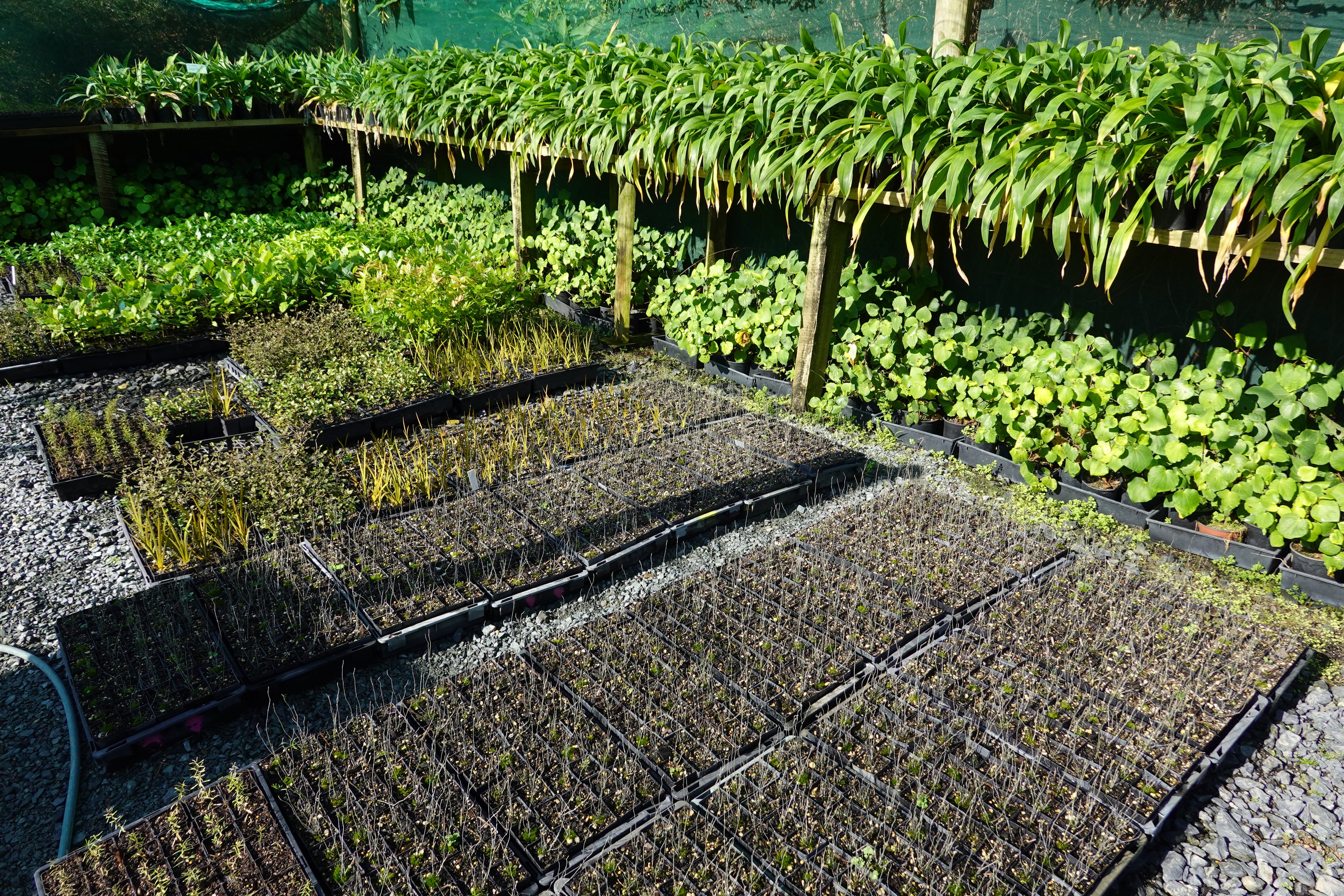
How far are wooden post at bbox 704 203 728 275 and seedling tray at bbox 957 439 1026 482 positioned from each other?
2.17 meters

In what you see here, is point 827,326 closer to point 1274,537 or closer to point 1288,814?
point 1274,537

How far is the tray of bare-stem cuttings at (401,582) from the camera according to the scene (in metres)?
2.84

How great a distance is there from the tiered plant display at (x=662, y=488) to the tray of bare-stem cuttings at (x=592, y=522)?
0.22ft

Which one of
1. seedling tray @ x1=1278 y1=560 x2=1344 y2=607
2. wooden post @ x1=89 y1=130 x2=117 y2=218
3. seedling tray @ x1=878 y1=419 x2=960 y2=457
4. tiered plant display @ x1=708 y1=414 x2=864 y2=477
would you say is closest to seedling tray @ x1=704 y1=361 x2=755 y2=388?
tiered plant display @ x1=708 y1=414 x2=864 y2=477

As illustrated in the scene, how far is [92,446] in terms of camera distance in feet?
12.9

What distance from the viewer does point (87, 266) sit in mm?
6203

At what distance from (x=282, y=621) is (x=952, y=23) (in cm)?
424

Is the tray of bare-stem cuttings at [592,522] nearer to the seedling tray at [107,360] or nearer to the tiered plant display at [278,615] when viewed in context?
the tiered plant display at [278,615]

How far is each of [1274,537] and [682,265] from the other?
4090 millimetres

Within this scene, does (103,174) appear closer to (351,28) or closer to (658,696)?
(351,28)

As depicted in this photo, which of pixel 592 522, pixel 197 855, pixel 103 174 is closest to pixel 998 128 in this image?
pixel 592 522

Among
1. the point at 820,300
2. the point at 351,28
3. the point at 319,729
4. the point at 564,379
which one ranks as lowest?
the point at 319,729

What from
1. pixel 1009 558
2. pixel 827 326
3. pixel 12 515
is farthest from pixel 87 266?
pixel 1009 558

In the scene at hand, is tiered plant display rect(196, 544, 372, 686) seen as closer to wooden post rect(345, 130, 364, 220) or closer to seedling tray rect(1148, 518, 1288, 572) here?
seedling tray rect(1148, 518, 1288, 572)
